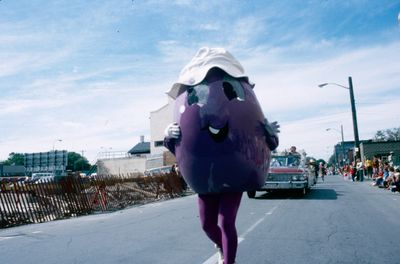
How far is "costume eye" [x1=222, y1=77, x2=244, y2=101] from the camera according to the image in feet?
11.3

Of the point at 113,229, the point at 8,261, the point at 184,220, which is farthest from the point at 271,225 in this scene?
the point at 8,261

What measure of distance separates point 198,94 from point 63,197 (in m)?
11.9

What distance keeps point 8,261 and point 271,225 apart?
16.5ft

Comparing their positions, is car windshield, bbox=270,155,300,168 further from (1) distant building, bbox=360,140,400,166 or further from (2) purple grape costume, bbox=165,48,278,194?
(1) distant building, bbox=360,140,400,166

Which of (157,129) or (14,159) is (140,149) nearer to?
(157,129)

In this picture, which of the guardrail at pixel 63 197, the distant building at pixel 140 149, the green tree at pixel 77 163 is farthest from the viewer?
the green tree at pixel 77 163

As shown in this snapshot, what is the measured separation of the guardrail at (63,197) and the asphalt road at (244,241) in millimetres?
1784

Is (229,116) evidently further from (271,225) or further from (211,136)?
(271,225)

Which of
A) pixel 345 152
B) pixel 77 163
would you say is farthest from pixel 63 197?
pixel 77 163

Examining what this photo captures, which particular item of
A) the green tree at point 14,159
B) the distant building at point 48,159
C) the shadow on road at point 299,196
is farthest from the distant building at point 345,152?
the green tree at point 14,159

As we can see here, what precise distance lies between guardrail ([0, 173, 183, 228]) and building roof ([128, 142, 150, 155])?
2541 inches

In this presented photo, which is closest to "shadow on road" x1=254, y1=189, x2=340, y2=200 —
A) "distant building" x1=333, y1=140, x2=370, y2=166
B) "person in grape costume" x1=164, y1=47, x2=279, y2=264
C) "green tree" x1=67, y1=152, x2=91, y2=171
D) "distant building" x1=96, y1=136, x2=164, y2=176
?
"person in grape costume" x1=164, y1=47, x2=279, y2=264

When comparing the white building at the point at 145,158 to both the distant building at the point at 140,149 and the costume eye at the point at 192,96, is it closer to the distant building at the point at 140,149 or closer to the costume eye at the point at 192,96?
the distant building at the point at 140,149

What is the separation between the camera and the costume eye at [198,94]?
3.43 meters
